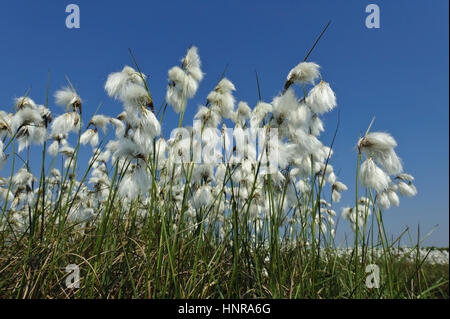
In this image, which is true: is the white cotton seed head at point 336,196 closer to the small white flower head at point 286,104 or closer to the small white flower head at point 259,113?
the small white flower head at point 259,113

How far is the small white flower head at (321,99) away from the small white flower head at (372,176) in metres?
0.43

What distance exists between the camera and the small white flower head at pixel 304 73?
2.06 metres

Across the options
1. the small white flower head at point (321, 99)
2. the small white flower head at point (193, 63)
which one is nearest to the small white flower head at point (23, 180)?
the small white flower head at point (193, 63)

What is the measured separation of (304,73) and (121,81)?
1.05 metres

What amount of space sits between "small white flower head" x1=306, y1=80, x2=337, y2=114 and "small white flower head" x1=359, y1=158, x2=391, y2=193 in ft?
1.41

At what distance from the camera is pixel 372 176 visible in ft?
7.20

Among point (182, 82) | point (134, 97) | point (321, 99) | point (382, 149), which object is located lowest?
point (382, 149)

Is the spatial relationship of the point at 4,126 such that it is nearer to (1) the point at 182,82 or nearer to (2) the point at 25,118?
(2) the point at 25,118

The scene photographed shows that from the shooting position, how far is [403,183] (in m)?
3.74

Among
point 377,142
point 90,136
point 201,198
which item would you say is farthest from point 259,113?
point 90,136

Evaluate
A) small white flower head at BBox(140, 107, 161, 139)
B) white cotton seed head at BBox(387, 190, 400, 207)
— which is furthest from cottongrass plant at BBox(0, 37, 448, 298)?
white cotton seed head at BBox(387, 190, 400, 207)

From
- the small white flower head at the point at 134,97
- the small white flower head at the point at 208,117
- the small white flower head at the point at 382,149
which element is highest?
the small white flower head at the point at 208,117

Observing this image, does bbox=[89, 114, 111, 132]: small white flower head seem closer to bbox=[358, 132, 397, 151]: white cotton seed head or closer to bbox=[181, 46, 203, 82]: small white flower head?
bbox=[181, 46, 203, 82]: small white flower head
